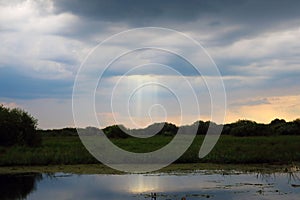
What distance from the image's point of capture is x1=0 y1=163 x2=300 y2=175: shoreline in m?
16.3

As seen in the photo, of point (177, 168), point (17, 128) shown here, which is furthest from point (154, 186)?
point (17, 128)

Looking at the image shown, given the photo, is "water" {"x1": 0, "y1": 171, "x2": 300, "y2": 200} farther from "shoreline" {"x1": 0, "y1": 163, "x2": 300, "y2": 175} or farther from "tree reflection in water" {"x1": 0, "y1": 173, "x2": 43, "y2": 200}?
"shoreline" {"x1": 0, "y1": 163, "x2": 300, "y2": 175}

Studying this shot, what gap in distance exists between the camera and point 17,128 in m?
23.8

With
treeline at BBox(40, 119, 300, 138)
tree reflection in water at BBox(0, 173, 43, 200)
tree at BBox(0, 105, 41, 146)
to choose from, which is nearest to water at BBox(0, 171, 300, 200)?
tree reflection in water at BBox(0, 173, 43, 200)

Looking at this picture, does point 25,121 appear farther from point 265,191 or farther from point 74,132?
point 74,132

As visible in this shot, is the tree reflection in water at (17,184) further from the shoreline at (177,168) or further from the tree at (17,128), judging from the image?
the tree at (17,128)

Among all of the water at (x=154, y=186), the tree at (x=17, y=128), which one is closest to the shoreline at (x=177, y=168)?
the water at (x=154, y=186)

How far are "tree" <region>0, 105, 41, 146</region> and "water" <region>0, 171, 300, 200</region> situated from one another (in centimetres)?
836

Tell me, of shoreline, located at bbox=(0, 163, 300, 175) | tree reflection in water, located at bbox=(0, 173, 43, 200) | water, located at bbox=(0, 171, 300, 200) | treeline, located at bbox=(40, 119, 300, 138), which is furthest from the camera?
treeline, located at bbox=(40, 119, 300, 138)

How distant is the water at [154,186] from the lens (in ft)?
38.3

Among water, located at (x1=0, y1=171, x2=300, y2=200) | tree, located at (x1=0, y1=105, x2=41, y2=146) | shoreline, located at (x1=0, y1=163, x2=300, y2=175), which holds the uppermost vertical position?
tree, located at (x1=0, y1=105, x2=41, y2=146)

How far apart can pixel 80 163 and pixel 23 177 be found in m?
3.96

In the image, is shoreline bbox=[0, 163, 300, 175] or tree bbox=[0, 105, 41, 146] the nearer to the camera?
shoreline bbox=[0, 163, 300, 175]

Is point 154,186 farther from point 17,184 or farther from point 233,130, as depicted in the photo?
point 233,130
